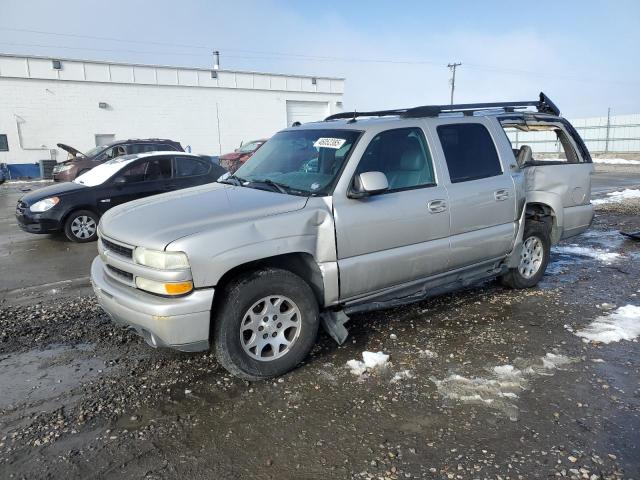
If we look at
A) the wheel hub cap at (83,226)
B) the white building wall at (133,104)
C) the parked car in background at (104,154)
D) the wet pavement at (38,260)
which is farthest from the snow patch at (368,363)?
the white building wall at (133,104)

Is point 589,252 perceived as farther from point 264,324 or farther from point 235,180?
point 264,324

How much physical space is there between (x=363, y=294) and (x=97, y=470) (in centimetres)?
225

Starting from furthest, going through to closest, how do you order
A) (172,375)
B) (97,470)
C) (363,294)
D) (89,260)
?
1. (89,260)
2. (363,294)
3. (172,375)
4. (97,470)

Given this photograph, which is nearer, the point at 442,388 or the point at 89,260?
the point at 442,388

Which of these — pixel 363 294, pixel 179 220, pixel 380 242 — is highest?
pixel 179 220

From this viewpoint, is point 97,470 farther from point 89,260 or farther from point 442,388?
point 89,260

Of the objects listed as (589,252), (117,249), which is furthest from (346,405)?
(589,252)

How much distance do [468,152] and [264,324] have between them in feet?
8.63

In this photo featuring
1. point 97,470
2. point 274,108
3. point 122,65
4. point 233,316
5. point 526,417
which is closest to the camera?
point 97,470

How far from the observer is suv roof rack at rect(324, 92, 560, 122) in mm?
4637

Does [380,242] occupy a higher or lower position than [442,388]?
higher

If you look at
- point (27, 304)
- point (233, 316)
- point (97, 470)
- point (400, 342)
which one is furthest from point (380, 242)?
point (27, 304)

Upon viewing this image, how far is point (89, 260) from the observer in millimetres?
7555

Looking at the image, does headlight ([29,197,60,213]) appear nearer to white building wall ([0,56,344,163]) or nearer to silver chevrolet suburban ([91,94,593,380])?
silver chevrolet suburban ([91,94,593,380])
